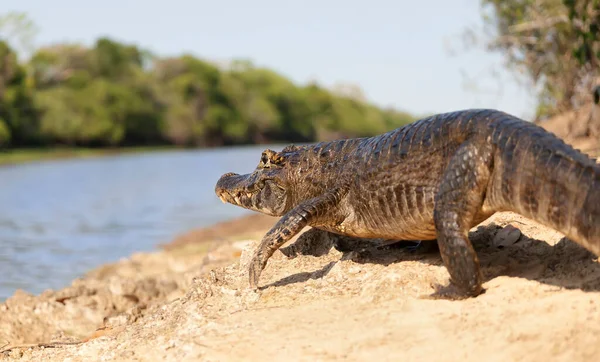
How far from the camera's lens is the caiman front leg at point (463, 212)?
13.1 feet


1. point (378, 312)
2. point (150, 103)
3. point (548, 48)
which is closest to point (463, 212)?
point (378, 312)

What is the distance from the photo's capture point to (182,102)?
296 ft

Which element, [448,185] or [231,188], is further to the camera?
[231,188]

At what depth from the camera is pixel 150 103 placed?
8369 cm

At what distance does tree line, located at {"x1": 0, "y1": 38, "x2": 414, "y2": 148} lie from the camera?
204ft

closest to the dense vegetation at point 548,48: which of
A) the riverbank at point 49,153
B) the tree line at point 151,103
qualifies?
the riverbank at point 49,153

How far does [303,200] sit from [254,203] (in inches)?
24.2

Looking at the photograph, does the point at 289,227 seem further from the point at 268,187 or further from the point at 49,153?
the point at 49,153

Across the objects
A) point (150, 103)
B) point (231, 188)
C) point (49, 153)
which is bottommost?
point (49, 153)

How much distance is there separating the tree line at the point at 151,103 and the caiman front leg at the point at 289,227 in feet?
173

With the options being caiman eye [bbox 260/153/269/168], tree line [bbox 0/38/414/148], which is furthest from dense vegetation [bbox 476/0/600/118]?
tree line [bbox 0/38/414/148]

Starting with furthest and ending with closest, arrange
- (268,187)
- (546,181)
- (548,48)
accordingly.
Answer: (548,48) < (268,187) < (546,181)

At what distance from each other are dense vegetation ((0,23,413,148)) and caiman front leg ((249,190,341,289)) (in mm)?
52737

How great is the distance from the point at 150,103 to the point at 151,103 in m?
0.63
